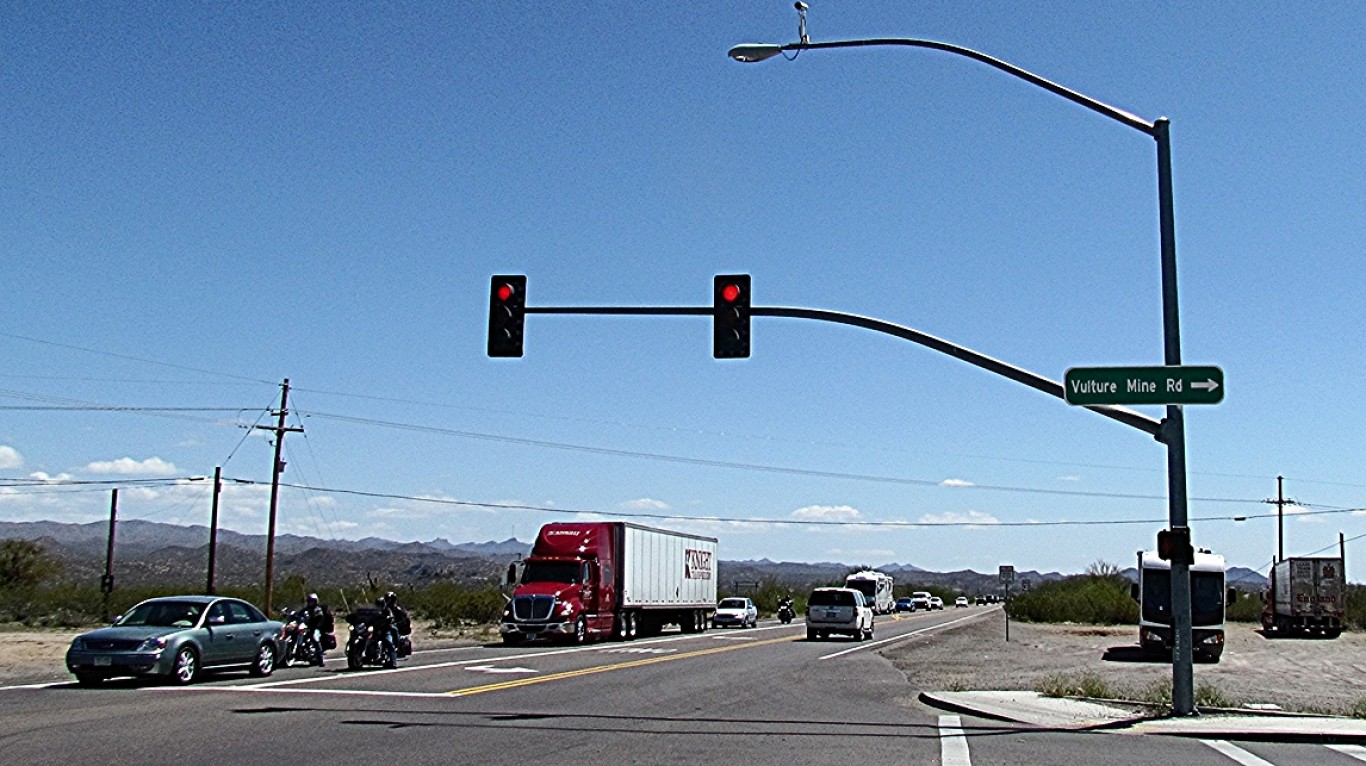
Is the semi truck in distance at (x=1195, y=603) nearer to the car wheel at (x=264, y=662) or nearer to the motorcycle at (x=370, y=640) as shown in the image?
the motorcycle at (x=370, y=640)

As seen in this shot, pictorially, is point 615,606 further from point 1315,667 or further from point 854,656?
point 1315,667

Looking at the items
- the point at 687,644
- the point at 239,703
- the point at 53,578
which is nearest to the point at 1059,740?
the point at 239,703

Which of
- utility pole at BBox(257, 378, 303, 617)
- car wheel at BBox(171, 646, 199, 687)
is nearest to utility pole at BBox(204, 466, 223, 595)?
utility pole at BBox(257, 378, 303, 617)

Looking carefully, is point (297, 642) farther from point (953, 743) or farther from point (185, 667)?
point (953, 743)

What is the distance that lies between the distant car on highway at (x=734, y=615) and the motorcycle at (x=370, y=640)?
4070cm

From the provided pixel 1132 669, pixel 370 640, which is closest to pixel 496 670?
pixel 370 640

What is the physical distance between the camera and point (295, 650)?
2720cm

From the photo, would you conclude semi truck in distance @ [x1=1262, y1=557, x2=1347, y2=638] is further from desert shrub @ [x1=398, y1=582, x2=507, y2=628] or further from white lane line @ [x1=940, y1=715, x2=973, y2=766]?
white lane line @ [x1=940, y1=715, x2=973, y2=766]

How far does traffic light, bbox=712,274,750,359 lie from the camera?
1819 cm

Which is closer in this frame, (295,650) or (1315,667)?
(295,650)

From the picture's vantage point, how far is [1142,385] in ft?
58.4

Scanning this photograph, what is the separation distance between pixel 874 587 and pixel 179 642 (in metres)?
71.2

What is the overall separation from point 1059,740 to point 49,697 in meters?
14.3

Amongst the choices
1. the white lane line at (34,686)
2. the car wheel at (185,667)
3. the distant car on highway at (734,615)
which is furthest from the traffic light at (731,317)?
the distant car on highway at (734,615)
